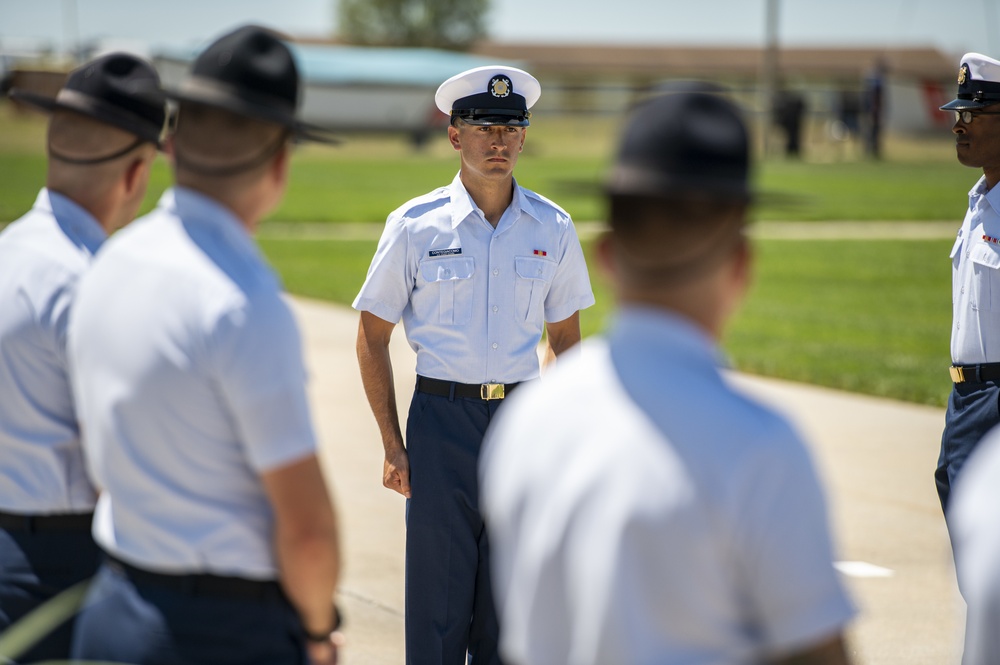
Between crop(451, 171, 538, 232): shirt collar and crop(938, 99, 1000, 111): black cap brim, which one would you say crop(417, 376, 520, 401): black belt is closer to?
crop(451, 171, 538, 232): shirt collar

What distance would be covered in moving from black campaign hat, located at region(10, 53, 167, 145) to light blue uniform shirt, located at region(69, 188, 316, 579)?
538 millimetres

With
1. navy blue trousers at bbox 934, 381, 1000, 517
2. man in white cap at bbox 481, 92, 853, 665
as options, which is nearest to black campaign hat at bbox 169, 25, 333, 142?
man in white cap at bbox 481, 92, 853, 665

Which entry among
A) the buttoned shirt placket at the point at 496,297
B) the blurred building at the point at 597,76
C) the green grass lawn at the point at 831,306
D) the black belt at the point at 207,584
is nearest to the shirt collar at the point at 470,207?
the buttoned shirt placket at the point at 496,297

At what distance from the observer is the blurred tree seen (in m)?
103

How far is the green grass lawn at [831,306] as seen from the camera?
432 inches

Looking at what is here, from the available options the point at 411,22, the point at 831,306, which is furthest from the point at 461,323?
the point at 411,22

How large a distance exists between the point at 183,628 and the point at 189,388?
1.47ft

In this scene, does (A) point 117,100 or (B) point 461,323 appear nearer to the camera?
(A) point 117,100

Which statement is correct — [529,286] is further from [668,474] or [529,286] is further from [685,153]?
[668,474]

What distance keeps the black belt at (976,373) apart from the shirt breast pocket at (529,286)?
1518 mm

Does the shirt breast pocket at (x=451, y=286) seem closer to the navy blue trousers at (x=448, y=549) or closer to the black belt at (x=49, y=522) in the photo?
the navy blue trousers at (x=448, y=549)

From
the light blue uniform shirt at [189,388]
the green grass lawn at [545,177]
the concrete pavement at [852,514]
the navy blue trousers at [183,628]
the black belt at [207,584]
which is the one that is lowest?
the green grass lawn at [545,177]

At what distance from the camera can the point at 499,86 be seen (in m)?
4.23

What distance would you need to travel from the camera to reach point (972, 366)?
430 centimetres
